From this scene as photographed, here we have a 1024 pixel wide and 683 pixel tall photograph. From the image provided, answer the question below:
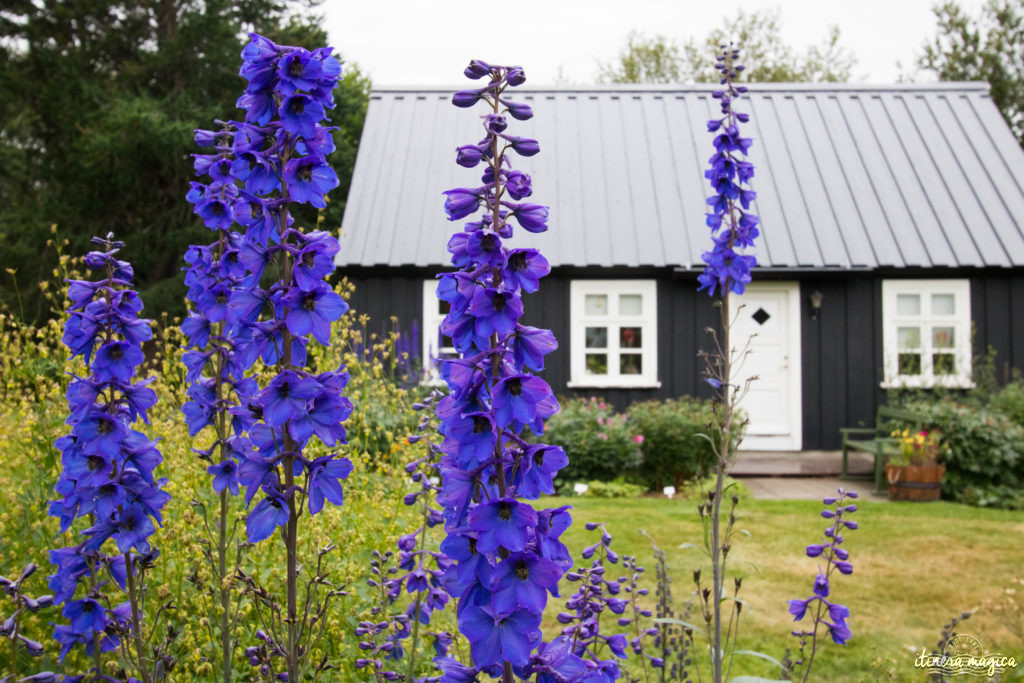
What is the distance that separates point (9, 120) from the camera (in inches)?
713

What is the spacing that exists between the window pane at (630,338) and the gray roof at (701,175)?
1.05m

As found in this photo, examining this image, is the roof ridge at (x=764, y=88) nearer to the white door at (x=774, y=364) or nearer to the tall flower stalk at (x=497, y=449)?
the white door at (x=774, y=364)

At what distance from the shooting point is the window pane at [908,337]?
37.8ft

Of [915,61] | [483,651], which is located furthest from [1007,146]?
[915,61]

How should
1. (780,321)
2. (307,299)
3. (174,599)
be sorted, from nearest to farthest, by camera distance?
(307,299) → (174,599) → (780,321)

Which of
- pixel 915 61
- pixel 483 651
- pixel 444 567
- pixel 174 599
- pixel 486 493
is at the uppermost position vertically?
pixel 915 61

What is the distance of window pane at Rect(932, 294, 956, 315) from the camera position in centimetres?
1165

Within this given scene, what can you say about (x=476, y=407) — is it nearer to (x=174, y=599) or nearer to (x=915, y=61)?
(x=174, y=599)

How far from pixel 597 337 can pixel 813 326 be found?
3.15 m

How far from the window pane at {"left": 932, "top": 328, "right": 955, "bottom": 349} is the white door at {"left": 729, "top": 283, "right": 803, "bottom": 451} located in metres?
1.95

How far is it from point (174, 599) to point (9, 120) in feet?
61.2

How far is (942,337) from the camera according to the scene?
11.5 meters

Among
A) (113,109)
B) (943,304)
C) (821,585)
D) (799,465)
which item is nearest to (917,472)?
(799,465)

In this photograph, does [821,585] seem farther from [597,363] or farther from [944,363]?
[944,363]
